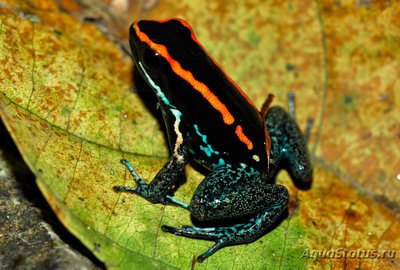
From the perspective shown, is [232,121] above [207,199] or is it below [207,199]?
above

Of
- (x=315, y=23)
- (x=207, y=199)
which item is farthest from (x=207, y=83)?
(x=315, y=23)

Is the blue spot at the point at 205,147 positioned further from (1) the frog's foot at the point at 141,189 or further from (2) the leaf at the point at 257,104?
(1) the frog's foot at the point at 141,189

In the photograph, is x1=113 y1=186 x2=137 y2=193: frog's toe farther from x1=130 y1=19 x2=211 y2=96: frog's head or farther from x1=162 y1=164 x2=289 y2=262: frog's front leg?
x1=130 y1=19 x2=211 y2=96: frog's head

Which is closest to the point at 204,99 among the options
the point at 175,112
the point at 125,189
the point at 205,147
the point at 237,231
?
the point at 175,112

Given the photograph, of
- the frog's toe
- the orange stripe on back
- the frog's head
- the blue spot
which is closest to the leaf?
the frog's toe

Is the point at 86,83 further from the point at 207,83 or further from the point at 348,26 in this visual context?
the point at 348,26

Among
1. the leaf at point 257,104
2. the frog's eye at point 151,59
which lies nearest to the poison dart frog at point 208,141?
the frog's eye at point 151,59

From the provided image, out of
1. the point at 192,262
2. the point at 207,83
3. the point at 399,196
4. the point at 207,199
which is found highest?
the point at 207,83
